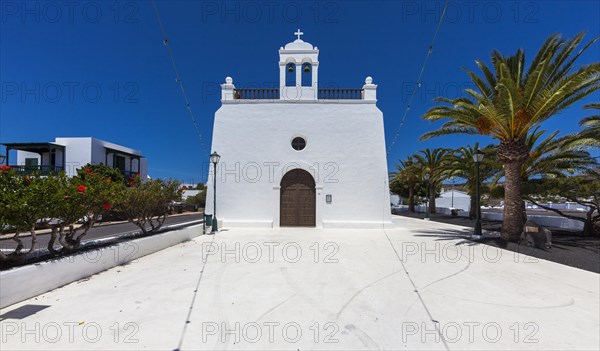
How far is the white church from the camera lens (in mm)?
13352

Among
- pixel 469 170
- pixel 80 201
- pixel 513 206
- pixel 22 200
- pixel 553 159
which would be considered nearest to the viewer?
pixel 22 200

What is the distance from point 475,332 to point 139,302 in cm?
477

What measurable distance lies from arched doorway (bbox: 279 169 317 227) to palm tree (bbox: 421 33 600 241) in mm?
6350

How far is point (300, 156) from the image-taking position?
1369cm

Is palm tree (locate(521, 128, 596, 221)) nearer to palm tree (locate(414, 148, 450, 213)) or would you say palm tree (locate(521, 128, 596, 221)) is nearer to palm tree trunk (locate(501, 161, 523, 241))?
palm tree trunk (locate(501, 161, 523, 241))

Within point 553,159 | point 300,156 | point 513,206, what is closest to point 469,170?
point 553,159

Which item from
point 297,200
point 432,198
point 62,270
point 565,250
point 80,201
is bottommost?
point 565,250

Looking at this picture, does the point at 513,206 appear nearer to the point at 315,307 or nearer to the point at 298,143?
the point at 315,307

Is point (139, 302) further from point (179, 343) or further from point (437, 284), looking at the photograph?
point (437, 284)

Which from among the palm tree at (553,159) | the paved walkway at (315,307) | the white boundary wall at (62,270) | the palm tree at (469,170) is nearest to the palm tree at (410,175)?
the palm tree at (469,170)

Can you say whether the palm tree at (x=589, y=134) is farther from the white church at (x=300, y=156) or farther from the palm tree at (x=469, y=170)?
the white church at (x=300, y=156)

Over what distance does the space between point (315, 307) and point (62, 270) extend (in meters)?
4.61

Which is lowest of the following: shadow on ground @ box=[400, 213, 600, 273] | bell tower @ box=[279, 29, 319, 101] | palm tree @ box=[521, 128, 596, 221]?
shadow on ground @ box=[400, 213, 600, 273]

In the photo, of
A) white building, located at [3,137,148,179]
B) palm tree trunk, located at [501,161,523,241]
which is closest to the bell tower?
palm tree trunk, located at [501,161,523,241]
